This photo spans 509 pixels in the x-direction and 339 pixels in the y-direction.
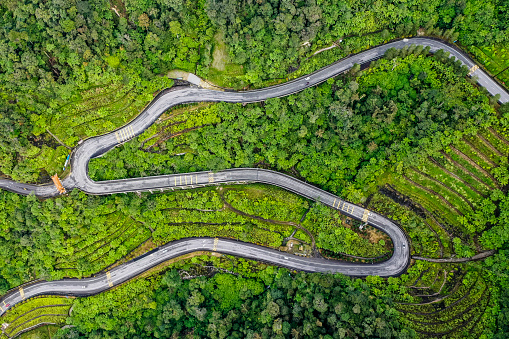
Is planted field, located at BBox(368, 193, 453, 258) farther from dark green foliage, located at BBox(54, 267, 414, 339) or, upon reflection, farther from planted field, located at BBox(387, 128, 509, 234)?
dark green foliage, located at BBox(54, 267, 414, 339)

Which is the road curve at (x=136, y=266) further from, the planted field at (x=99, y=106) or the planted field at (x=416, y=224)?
the planted field at (x=99, y=106)

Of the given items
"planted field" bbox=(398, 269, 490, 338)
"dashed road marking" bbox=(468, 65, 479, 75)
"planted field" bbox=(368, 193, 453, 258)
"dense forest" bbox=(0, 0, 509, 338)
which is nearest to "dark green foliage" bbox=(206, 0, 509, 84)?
"dense forest" bbox=(0, 0, 509, 338)

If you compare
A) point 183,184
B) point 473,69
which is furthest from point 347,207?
point 473,69

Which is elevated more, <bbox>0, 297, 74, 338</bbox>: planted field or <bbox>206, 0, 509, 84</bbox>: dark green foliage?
<bbox>206, 0, 509, 84</bbox>: dark green foliage

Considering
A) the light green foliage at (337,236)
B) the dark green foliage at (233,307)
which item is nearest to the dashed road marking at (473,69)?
the light green foliage at (337,236)

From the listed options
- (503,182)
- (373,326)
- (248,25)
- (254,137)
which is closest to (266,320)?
(373,326)
